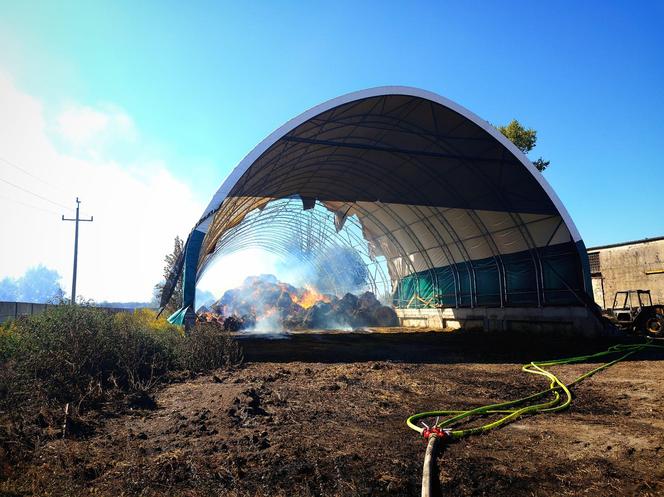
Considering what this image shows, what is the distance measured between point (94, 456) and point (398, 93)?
525 inches

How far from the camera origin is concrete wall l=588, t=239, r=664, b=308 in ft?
64.6

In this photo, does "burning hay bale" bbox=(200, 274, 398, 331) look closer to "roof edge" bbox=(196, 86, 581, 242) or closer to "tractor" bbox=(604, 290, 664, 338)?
"roof edge" bbox=(196, 86, 581, 242)

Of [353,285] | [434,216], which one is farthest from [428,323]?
[353,285]

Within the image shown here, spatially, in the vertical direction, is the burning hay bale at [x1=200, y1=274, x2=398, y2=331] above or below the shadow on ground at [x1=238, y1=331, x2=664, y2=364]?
above

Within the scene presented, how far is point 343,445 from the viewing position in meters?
4.90

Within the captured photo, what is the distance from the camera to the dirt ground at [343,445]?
3895 millimetres

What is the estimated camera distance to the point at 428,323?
2733 cm

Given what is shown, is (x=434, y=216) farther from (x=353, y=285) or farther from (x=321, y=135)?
(x=353, y=285)

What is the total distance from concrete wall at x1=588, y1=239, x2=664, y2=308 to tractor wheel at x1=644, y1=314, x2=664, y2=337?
3.44 metres

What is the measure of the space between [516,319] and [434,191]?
746 cm

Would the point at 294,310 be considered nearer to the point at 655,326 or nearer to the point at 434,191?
the point at 434,191

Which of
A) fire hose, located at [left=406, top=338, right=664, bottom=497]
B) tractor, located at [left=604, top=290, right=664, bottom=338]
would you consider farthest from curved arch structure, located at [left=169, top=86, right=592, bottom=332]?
fire hose, located at [left=406, top=338, right=664, bottom=497]

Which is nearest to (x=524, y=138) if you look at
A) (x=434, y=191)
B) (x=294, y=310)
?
(x=434, y=191)

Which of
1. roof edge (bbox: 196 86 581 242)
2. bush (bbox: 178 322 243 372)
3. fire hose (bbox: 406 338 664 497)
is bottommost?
fire hose (bbox: 406 338 664 497)
